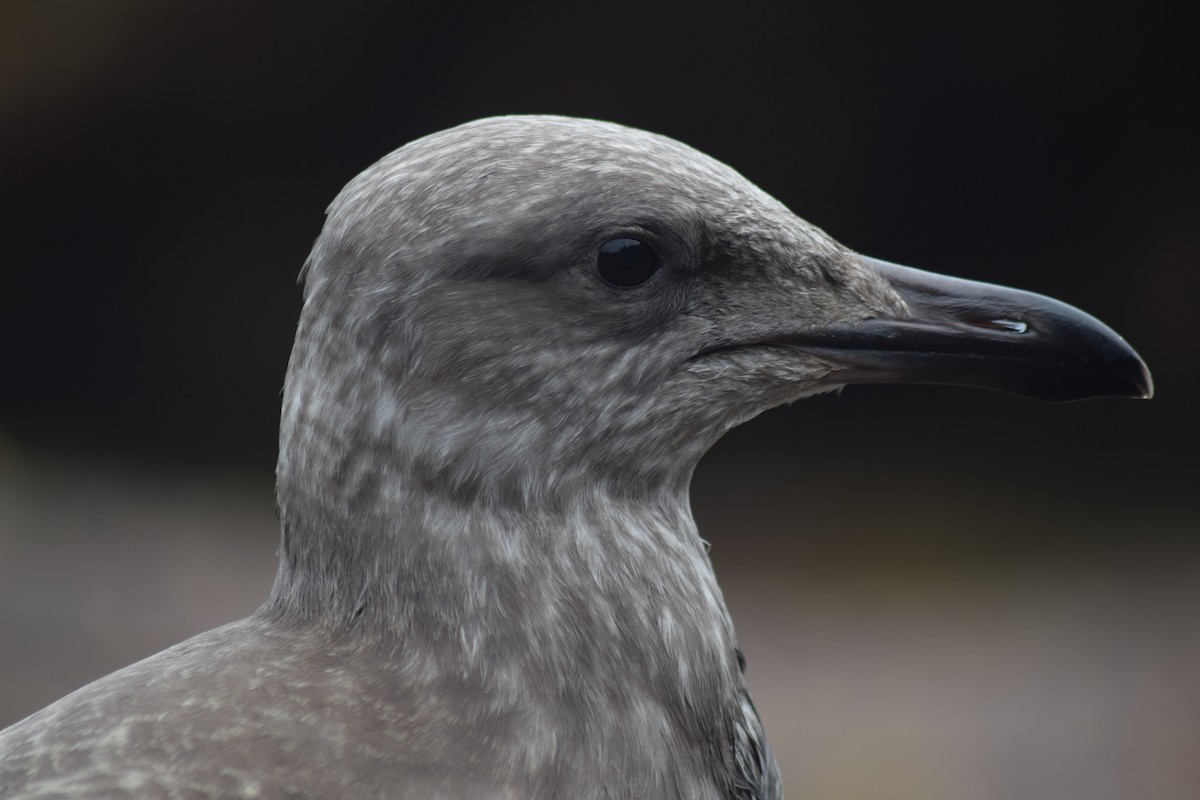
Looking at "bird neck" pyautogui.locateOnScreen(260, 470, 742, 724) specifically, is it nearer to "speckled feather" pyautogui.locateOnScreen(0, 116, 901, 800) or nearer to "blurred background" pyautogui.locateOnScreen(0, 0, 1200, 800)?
"speckled feather" pyautogui.locateOnScreen(0, 116, 901, 800)

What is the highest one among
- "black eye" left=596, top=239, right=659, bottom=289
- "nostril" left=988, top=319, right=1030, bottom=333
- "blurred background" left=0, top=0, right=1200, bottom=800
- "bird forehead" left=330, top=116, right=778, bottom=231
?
"bird forehead" left=330, top=116, right=778, bottom=231

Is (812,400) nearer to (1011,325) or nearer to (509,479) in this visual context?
(1011,325)

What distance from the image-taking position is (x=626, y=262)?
171cm

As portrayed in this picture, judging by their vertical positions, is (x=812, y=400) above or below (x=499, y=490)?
below

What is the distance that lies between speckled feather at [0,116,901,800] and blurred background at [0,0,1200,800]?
3519mm

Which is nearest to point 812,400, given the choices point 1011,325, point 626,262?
point 1011,325

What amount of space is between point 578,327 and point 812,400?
4451 mm

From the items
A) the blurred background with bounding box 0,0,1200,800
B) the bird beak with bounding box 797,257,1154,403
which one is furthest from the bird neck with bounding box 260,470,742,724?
the blurred background with bounding box 0,0,1200,800

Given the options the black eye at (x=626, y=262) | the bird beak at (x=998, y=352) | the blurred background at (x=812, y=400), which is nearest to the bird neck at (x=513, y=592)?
the black eye at (x=626, y=262)

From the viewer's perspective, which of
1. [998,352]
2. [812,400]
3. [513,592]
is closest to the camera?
[513,592]

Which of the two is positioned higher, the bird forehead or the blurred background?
the bird forehead

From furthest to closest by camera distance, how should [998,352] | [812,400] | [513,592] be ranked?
[812,400], [998,352], [513,592]

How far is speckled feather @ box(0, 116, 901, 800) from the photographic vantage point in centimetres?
158

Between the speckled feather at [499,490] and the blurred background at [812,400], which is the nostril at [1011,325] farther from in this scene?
the blurred background at [812,400]
